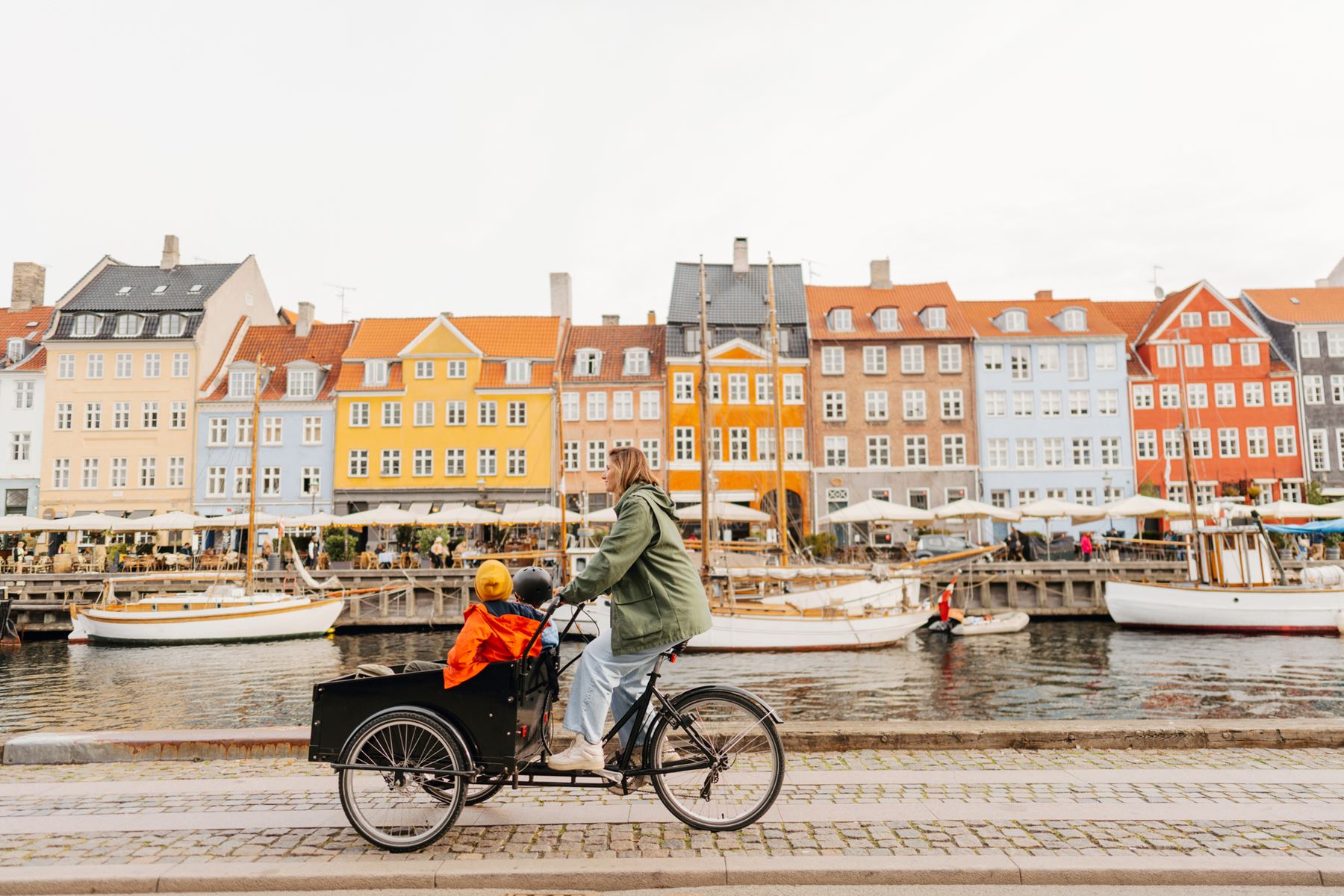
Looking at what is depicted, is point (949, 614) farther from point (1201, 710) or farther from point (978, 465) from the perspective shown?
point (978, 465)

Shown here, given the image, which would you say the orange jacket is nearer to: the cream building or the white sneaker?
the white sneaker

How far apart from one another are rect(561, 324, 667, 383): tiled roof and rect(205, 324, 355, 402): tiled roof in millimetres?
11616

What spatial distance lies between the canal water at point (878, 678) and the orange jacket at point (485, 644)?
33.2 ft

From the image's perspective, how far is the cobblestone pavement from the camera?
4.88 meters

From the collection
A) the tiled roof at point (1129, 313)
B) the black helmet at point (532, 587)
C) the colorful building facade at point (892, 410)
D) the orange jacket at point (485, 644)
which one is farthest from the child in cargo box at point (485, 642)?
the tiled roof at point (1129, 313)

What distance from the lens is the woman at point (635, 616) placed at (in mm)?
5121

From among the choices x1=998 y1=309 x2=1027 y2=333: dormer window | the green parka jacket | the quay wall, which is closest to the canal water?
the quay wall

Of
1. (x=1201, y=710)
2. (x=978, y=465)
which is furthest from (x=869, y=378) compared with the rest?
(x=1201, y=710)

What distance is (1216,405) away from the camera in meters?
47.7

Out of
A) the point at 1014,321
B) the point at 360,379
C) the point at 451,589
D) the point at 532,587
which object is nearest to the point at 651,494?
the point at 532,587

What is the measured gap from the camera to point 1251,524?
1097 inches

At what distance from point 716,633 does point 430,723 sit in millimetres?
19082

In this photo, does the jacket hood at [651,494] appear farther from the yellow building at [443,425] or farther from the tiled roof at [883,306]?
the tiled roof at [883,306]

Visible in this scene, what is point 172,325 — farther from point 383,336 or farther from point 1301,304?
point 1301,304
